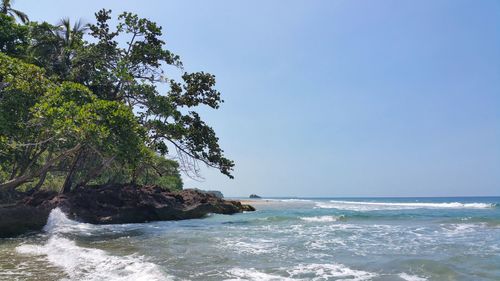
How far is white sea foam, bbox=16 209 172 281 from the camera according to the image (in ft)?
22.2

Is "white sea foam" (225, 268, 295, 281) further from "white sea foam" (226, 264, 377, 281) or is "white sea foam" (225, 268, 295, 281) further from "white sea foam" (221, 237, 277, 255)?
"white sea foam" (221, 237, 277, 255)

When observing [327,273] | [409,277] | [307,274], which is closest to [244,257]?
[307,274]

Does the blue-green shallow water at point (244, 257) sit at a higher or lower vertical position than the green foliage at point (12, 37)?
lower

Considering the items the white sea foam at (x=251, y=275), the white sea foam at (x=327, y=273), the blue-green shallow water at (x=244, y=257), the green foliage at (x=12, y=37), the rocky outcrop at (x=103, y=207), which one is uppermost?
the green foliage at (x=12, y=37)

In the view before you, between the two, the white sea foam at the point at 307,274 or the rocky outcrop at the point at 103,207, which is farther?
the rocky outcrop at the point at 103,207

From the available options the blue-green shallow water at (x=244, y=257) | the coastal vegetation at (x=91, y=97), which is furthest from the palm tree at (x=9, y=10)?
the blue-green shallow water at (x=244, y=257)

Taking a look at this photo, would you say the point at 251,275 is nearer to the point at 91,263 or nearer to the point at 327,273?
the point at 327,273

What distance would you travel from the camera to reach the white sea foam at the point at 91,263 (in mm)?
6781

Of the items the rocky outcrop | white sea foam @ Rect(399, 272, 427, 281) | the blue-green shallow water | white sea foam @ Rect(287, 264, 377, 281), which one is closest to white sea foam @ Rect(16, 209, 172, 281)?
the blue-green shallow water

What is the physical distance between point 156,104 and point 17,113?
6234mm

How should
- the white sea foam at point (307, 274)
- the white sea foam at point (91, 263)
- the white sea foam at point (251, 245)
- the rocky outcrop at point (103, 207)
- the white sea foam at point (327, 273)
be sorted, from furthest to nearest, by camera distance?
the rocky outcrop at point (103, 207), the white sea foam at point (251, 245), the white sea foam at point (327, 273), the white sea foam at point (307, 274), the white sea foam at point (91, 263)

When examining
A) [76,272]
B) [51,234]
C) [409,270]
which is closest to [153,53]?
[51,234]

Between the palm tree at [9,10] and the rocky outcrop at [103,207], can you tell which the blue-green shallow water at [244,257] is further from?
the palm tree at [9,10]

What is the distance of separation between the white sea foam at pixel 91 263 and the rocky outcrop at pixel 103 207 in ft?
9.18
